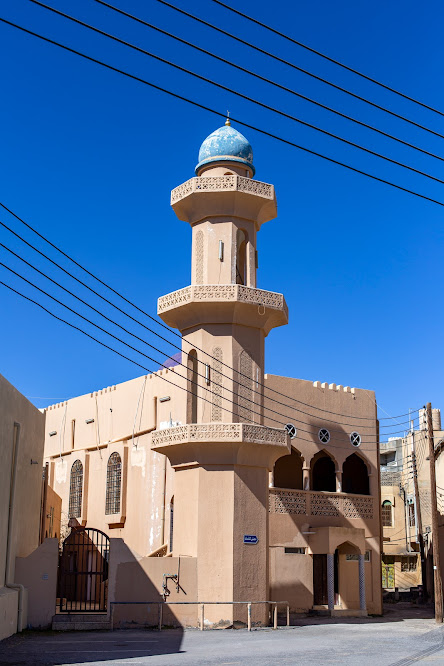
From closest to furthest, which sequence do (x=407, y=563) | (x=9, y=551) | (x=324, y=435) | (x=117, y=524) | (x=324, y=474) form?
1. (x=9, y=551)
2. (x=324, y=435)
3. (x=117, y=524)
4. (x=324, y=474)
5. (x=407, y=563)

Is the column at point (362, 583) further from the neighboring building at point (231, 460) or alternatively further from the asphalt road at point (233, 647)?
the asphalt road at point (233, 647)

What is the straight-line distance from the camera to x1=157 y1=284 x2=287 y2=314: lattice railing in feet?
72.5

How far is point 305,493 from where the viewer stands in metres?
28.6

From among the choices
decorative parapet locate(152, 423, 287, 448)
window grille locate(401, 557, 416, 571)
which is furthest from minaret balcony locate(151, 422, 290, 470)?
window grille locate(401, 557, 416, 571)

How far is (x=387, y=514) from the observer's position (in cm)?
4869

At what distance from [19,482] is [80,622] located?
3577 mm

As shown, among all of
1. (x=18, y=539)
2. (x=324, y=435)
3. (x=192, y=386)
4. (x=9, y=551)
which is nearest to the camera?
(x=9, y=551)

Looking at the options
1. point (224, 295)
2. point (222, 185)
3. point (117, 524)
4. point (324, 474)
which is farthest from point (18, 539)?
point (324, 474)

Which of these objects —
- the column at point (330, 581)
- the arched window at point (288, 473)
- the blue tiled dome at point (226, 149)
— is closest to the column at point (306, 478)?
the column at point (330, 581)

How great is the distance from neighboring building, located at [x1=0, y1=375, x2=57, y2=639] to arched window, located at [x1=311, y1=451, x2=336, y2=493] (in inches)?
551

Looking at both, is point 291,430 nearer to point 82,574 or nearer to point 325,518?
point 325,518

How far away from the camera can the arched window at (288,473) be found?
3195cm

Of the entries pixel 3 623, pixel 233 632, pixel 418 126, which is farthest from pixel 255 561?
pixel 418 126

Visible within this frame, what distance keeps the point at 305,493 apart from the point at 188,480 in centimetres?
798
